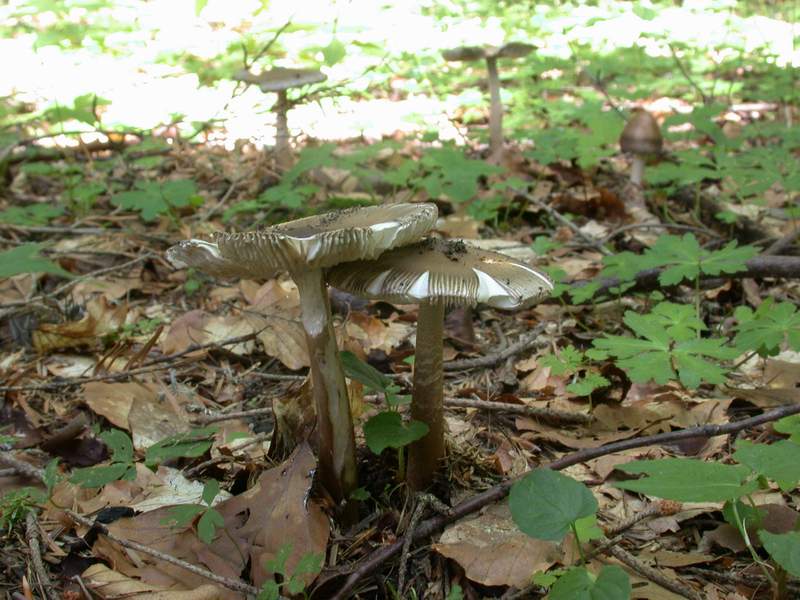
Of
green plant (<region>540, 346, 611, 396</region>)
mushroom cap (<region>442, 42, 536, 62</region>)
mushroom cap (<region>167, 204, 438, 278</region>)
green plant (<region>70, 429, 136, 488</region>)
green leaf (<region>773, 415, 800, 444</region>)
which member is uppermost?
mushroom cap (<region>167, 204, 438, 278</region>)

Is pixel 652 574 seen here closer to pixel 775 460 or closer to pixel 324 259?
pixel 775 460

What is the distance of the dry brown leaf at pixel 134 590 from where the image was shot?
1769 millimetres

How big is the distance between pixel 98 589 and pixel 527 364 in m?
2.00

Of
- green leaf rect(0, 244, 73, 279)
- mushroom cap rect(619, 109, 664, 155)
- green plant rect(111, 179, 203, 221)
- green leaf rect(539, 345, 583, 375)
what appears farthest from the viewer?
mushroom cap rect(619, 109, 664, 155)

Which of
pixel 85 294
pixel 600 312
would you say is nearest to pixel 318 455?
pixel 600 312

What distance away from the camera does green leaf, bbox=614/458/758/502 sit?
4.89 feet

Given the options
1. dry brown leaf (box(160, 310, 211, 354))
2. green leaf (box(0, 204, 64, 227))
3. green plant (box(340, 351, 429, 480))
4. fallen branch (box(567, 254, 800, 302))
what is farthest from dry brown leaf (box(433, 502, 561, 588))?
green leaf (box(0, 204, 64, 227))

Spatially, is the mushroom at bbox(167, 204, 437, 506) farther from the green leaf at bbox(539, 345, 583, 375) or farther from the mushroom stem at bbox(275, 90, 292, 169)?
the mushroom stem at bbox(275, 90, 292, 169)

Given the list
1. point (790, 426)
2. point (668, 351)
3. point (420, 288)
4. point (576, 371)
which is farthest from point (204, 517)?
point (790, 426)

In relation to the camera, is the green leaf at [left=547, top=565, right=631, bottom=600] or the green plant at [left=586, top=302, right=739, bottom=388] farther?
the green plant at [left=586, top=302, right=739, bottom=388]

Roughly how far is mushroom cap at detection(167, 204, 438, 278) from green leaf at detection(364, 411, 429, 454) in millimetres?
502

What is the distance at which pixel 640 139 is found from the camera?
18.0 ft

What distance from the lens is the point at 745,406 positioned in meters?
2.70

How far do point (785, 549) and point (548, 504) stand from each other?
510mm
